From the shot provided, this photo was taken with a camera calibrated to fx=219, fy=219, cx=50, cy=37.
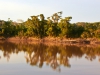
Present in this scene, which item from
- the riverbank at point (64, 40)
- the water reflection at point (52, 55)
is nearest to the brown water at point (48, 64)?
the water reflection at point (52, 55)

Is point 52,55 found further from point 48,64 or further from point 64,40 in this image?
point 64,40

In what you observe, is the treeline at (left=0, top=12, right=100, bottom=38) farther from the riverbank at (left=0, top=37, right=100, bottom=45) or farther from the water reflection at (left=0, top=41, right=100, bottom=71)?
the water reflection at (left=0, top=41, right=100, bottom=71)

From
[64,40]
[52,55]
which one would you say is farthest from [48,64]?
[64,40]

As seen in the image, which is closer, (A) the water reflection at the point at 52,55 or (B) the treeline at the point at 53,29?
(A) the water reflection at the point at 52,55

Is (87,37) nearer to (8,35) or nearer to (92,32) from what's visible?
(92,32)

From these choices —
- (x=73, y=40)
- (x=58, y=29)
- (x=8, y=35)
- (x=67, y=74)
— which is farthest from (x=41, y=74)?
(x=8, y=35)

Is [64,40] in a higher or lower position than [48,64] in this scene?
higher

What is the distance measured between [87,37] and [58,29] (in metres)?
5.51

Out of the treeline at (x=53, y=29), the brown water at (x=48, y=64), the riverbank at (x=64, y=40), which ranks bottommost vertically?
the brown water at (x=48, y=64)

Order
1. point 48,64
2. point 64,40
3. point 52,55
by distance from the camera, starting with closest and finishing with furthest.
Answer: point 48,64, point 52,55, point 64,40

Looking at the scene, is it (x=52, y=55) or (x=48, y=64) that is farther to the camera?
(x=52, y=55)

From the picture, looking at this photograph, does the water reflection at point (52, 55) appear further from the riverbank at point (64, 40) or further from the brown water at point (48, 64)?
the riverbank at point (64, 40)

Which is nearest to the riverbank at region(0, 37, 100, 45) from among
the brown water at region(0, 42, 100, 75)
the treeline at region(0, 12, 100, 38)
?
the treeline at region(0, 12, 100, 38)

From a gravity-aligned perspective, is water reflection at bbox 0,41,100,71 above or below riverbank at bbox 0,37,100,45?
below
